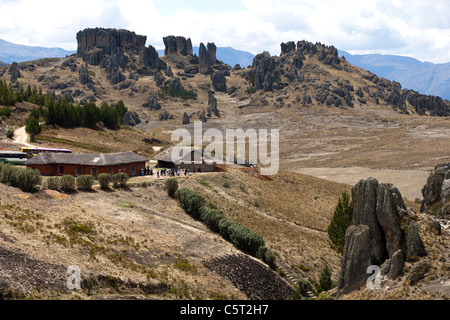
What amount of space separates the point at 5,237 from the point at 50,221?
17.5 ft

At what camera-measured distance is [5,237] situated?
26000mm

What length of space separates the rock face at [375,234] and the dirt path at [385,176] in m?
45.0

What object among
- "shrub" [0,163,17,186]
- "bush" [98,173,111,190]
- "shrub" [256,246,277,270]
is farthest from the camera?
"bush" [98,173,111,190]

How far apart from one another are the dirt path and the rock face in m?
45.0

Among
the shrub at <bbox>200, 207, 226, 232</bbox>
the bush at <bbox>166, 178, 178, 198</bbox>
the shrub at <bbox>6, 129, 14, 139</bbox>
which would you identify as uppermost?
the shrub at <bbox>6, 129, 14, 139</bbox>

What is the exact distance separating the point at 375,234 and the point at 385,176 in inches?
2338

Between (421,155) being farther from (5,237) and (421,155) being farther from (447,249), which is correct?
(5,237)

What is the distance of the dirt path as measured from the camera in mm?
70206

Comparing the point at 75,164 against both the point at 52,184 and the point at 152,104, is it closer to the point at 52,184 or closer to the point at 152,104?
the point at 52,184

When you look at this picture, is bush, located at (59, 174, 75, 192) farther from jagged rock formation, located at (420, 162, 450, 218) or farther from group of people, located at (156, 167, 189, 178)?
jagged rock formation, located at (420, 162, 450, 218)

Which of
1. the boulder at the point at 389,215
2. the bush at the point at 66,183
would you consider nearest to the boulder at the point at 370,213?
the boulder at the point at 389,215

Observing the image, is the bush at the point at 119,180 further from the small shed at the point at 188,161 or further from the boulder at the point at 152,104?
the boulder at the point at 152,104

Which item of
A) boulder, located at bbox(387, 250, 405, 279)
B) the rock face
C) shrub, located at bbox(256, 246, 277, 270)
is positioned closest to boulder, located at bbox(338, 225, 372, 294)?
the rock face

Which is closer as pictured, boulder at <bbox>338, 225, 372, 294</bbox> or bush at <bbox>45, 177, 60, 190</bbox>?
boulder at <bbox>338, 225, 372, 294</bbox>
